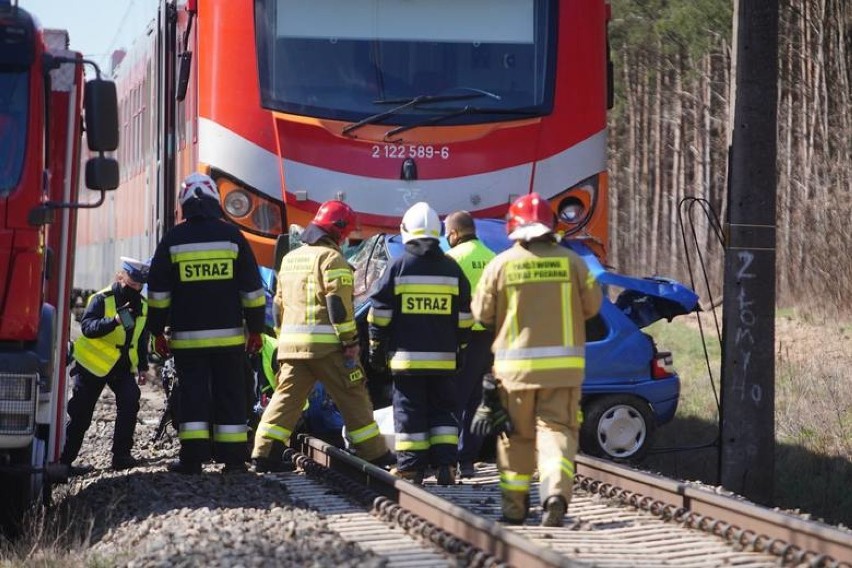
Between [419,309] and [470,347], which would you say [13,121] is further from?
[470,347]

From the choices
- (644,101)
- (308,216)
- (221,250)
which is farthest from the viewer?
(644,101)

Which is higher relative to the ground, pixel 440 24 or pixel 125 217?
pixel 440 24

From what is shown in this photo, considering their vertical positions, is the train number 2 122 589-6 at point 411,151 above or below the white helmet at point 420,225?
above

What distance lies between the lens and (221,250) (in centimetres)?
955

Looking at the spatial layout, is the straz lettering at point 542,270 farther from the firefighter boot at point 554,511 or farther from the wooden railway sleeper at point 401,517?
the wooden railway sleeper at point 401,517

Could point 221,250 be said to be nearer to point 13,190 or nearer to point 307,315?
point 307,315

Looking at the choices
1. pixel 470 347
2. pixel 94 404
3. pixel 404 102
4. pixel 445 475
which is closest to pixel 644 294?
pixel 470 347

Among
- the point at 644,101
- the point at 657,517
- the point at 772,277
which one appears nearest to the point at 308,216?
the point at 772,277

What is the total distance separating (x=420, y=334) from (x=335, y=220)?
92 centimetres

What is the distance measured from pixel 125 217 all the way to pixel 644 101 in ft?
110

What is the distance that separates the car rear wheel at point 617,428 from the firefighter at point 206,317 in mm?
2487

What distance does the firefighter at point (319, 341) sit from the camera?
376 inches

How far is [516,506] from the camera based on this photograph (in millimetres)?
8000

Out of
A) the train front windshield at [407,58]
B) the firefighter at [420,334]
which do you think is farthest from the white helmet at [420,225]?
the train front windshield at [407,58]
